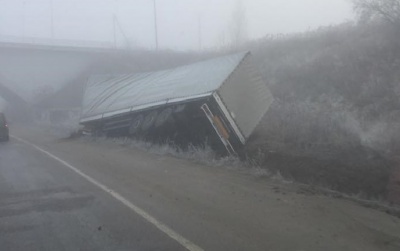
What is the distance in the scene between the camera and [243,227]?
6336 mm

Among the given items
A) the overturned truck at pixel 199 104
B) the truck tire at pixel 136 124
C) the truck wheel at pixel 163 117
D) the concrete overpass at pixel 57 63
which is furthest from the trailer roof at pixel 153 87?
the concrete overpass at pixel 57 63

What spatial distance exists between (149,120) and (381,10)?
14.8m

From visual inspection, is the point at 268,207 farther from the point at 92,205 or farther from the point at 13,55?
the point at 13,55

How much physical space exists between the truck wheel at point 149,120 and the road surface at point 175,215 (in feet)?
16.7

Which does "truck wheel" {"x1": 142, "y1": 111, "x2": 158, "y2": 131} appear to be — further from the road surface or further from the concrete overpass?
the concrete overpass

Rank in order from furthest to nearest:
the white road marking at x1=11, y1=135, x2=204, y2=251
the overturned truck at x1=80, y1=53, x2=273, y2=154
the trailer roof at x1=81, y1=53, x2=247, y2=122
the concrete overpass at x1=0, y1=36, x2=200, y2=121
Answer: the concrete overpass at x1=0, y1=36, x2=200, y2=121, the trailer roof at x1=81, y1=53, x2=247, y2=122, the overturned truck at x1=80, y1=53, x2=273, y2=154, the white road marking at x1=11, y1=135, x2=204, y2=251

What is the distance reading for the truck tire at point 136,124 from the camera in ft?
57.2

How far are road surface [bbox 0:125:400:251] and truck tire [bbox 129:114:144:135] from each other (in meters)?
6.20

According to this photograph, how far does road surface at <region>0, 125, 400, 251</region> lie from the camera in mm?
5711

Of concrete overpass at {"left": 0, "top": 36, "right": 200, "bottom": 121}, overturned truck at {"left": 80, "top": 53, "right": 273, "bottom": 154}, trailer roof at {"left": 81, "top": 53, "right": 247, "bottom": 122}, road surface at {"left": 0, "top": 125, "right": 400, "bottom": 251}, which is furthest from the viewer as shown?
concrete overpass at {"left": 0, "top": 36, "right": 200, "bottom": 121}

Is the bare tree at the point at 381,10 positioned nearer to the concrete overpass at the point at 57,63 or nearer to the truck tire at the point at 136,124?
the truck tire at the point at 136,124

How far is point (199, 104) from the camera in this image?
13945mm

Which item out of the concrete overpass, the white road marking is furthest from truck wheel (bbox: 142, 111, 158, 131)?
the concrete overpass

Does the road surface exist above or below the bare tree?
below
